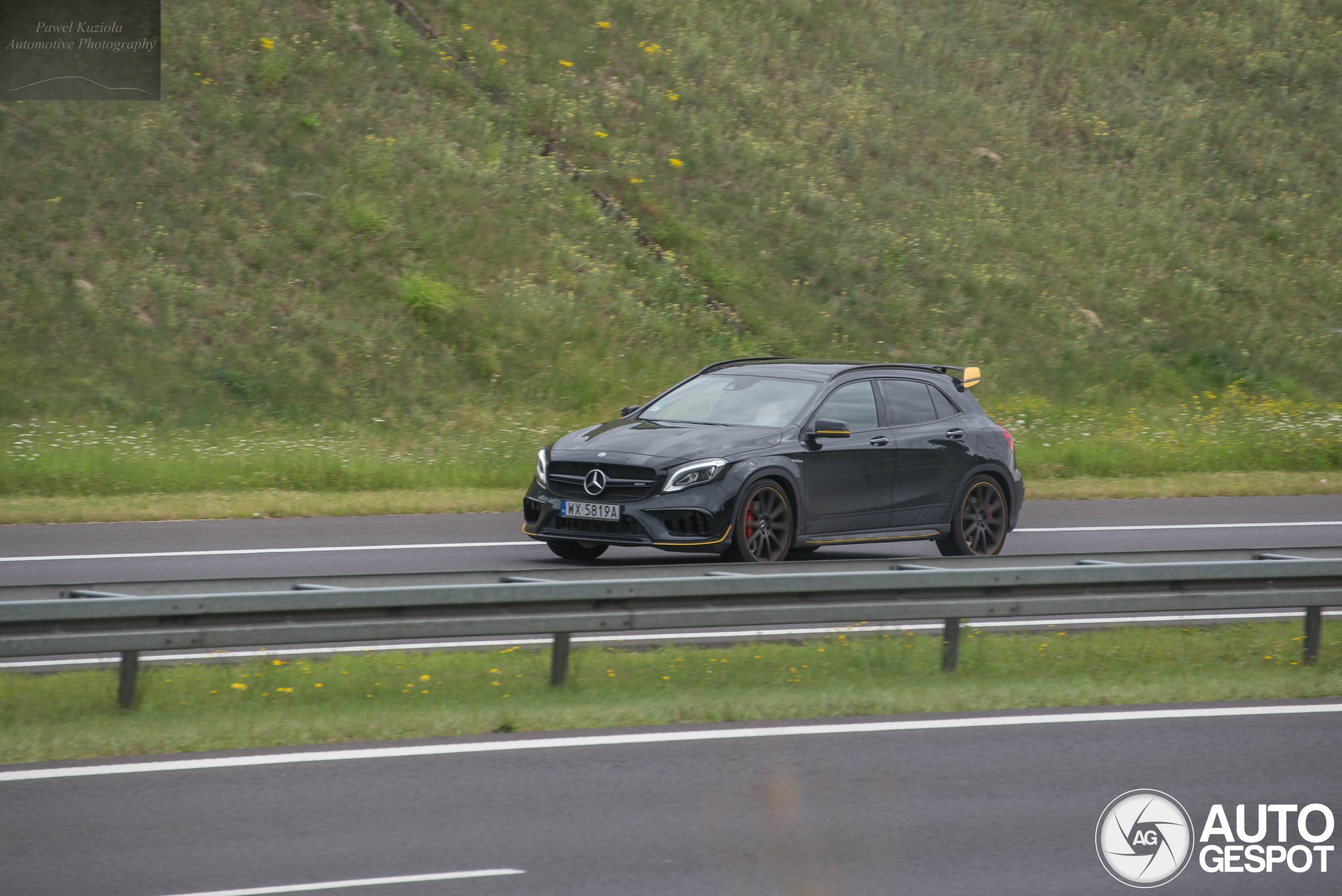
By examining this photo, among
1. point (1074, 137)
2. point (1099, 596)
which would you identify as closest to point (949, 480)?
point (1099, 596)

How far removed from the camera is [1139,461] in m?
21.3

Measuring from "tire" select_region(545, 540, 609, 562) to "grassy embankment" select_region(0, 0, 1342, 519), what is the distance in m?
6.04

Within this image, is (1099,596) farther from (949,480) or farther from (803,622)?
(949,480)

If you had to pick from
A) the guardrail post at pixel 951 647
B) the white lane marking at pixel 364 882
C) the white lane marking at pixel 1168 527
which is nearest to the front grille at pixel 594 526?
the guardrail post at pixel 951 647

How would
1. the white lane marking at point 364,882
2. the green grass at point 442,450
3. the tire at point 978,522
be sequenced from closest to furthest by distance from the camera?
the white lane marking at point 364,882 → the tire at point 978,522 → the green grass at point 442,450

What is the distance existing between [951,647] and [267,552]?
6.79 meters

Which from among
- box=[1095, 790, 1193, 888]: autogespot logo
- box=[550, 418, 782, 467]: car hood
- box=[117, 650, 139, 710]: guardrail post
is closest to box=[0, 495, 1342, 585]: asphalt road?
box=[550, 418, 782, 467]: car hood

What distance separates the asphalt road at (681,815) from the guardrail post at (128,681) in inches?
48.7

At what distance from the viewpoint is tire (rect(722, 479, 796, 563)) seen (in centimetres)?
1111

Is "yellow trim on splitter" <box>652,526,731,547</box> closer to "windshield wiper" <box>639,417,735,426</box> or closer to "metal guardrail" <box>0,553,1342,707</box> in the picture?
"windshield wiper" <box>639,417,735,426</box>

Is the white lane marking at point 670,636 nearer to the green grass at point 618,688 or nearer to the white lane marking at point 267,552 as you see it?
the green grass at point 618,688

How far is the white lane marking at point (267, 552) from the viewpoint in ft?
41.3

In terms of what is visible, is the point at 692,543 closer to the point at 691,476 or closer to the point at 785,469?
the point at 691,476

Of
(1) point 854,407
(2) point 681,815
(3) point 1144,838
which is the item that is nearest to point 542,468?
(1) point 854,407
